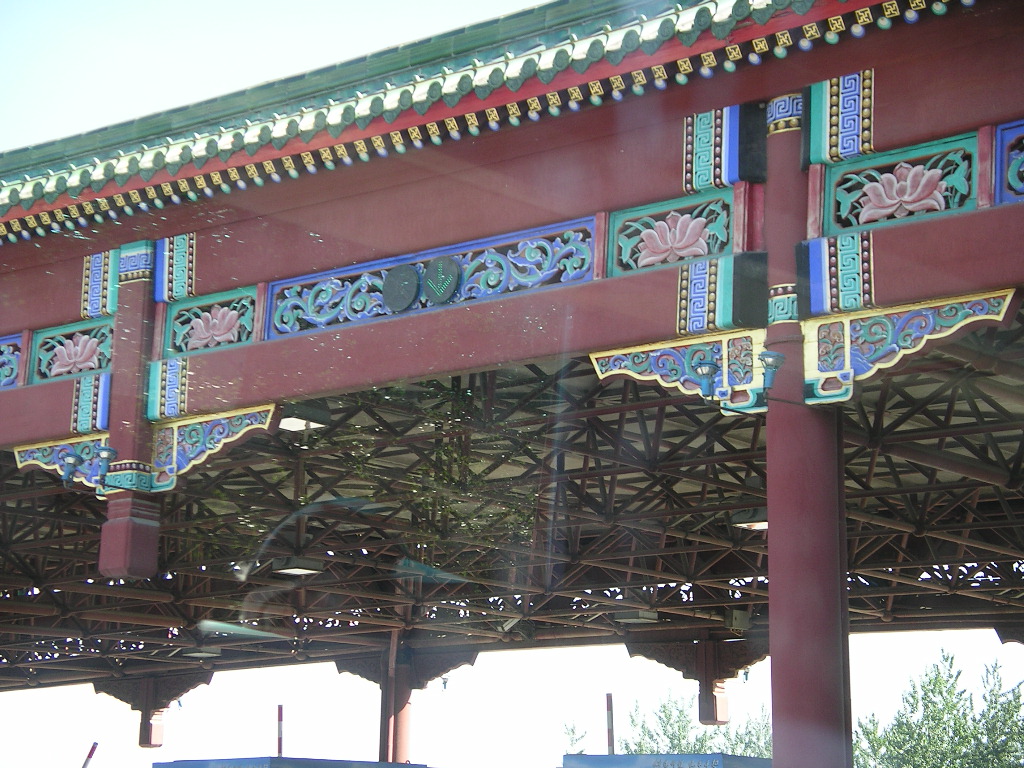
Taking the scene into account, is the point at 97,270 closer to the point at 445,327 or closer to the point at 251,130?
the point at 251,130

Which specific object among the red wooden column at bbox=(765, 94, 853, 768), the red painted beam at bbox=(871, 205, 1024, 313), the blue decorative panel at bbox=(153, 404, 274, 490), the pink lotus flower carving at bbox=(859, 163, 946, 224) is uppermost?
the pink lotus flower carving at bbox=(859, 163, 946, 224)

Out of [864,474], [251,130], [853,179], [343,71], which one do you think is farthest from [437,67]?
[864,474]

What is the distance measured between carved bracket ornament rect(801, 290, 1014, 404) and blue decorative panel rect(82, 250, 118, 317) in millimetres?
6430

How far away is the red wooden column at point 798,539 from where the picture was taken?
8328 millimetres

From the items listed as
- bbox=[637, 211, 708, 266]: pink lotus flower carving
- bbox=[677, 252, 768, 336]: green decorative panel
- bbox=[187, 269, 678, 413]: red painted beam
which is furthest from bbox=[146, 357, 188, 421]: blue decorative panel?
bbox=[677, 252, 768, 336]: green decorative panel

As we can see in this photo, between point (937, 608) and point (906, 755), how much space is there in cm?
1489

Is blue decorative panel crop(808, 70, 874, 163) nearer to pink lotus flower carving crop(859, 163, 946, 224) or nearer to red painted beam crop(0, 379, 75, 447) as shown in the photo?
pink lotus flower carving crop(859, 163, 946, 224)

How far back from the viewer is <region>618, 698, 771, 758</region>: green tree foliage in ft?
159

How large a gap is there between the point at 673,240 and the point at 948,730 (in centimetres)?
3110

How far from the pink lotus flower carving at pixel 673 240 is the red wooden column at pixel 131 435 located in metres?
4.58

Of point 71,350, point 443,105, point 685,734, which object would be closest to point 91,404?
point 71,350

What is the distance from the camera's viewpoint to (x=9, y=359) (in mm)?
13203

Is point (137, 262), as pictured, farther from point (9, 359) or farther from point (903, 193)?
point (903, 193)

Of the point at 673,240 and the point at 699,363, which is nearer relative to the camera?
the point at 699,363
